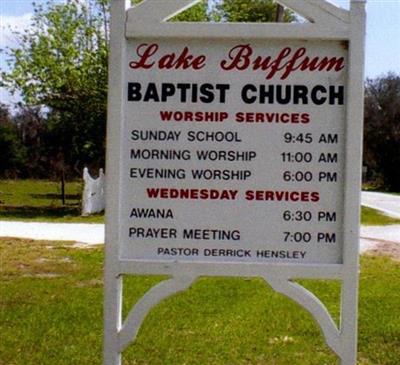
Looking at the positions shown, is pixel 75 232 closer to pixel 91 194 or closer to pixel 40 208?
pixel 91 194

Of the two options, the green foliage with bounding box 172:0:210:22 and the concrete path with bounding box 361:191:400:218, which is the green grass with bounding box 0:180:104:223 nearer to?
the green foliage with bounding box 172:0:210:22

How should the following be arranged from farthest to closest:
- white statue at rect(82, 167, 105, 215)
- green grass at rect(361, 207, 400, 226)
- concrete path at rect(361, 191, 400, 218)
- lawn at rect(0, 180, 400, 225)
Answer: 1. concrete path at rect(361, 191, 400, 218)
2. white statue at rect(82, 167, 105, 215)
3. green grass at rect(361, 207, 400, 226)
4. lawn at rect(0, 180, 400, 225)

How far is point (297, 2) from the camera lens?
360 centimetres

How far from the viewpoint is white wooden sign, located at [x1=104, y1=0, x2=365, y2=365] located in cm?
358

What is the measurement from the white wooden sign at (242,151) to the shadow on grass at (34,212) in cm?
1835

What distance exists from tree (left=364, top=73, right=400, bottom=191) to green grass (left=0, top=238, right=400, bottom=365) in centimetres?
4909

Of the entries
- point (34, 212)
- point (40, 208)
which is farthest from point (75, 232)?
point (40, 208)

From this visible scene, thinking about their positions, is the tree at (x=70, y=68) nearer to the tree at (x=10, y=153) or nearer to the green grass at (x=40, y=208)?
the green grass at (x=40, y=208)

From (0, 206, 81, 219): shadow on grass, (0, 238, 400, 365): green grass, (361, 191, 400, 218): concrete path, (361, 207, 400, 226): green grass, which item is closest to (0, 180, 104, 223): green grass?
(0, 206, 81, 219): shadow on grass

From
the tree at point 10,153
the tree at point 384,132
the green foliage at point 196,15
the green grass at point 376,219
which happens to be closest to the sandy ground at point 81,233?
the green grass at point 376,219

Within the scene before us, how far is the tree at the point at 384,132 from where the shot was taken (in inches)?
2298

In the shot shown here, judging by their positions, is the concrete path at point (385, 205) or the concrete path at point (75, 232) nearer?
the concrete path at point (75, 232)

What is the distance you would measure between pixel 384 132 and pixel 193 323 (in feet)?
179

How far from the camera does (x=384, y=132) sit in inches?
2352
